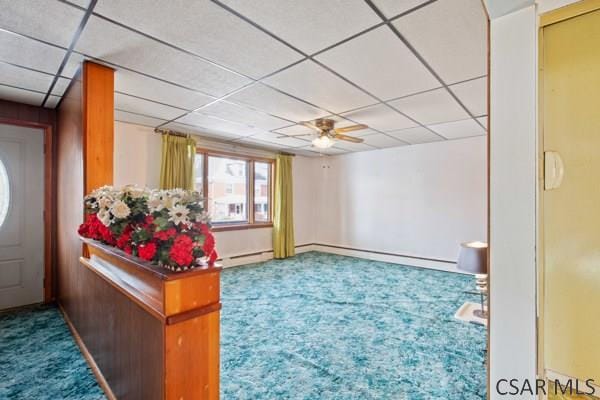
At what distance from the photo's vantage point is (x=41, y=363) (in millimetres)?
2295

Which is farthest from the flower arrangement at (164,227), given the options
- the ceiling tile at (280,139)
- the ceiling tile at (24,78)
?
the ceiling tile at (280,139)

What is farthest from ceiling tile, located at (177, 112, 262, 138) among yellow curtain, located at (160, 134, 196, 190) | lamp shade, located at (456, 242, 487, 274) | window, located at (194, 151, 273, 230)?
lamp shade, located at (456, 242, 487, 274)

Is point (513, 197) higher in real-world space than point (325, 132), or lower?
lower

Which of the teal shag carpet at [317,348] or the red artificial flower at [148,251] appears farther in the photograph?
the teal shag carpet at [317,348]

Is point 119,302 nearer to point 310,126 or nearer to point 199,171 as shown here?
point 310,126

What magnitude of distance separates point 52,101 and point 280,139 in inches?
122

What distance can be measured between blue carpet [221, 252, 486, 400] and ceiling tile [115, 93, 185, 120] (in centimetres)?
249

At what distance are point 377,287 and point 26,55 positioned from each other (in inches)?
179

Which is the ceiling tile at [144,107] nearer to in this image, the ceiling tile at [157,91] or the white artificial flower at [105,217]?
the ceiling tile at [157,91]

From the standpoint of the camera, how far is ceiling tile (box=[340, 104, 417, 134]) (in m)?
3.55

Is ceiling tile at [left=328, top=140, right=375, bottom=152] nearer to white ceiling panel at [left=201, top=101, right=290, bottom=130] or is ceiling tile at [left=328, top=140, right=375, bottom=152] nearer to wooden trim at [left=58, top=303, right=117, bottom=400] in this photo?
white ceiling panel at [left=201, top=101, right=290, bottom=130]

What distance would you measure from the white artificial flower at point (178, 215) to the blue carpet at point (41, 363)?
1.48 metres

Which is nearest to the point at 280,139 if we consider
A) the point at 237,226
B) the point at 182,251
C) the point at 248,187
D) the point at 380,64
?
the point at 248,187

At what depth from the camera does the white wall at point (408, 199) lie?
507 centimetres
